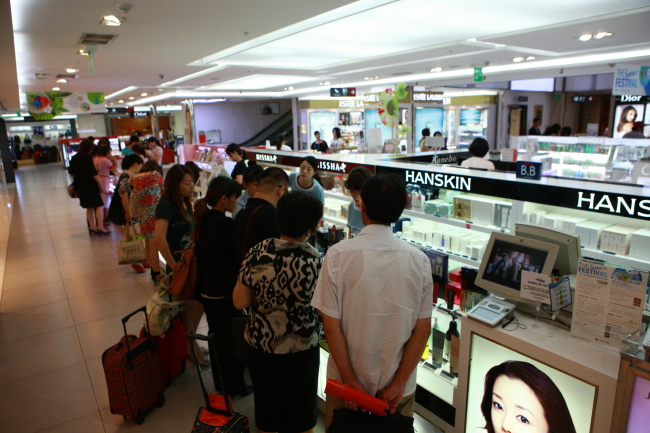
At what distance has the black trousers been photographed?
9.48 ft

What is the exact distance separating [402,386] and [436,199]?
2565 millimetres

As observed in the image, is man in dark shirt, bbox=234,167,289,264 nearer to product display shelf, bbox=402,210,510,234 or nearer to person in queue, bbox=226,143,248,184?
product display shelf, bbox=402,210,510,234

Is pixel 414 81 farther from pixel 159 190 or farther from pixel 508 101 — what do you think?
pixel 159 190

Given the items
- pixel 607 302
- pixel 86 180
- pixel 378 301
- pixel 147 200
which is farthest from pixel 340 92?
pixel 378 301

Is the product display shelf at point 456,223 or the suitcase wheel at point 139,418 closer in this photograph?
the suitcase wheel at point 139,418

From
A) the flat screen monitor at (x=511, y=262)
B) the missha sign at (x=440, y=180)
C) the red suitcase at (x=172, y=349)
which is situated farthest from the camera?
the missha sign at (x=440, y=180)

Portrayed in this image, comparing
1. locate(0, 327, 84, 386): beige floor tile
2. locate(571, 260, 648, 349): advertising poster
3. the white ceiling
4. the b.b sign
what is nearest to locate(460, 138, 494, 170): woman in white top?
the white ceiling

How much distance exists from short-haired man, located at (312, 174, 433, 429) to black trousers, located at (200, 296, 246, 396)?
134 cm

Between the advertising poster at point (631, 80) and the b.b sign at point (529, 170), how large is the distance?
13.8 feet

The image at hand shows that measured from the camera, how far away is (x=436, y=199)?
13.2 ft

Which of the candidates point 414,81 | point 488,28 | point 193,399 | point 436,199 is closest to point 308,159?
point 436,199

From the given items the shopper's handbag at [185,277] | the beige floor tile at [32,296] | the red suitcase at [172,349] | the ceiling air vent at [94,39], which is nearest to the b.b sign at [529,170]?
the shopper's handbag at [185,277]

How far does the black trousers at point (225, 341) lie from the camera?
2891mm

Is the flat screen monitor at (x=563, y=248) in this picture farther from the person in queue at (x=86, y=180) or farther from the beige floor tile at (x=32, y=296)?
the person in queue at (x=86, y=180)
